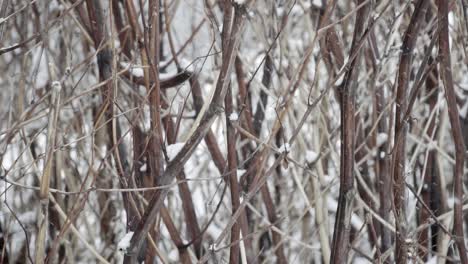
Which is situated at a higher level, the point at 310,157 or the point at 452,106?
the point at 452,106

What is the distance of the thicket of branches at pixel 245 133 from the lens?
1262 millimetres

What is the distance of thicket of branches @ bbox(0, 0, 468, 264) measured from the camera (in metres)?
1.26

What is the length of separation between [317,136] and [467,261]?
0.95m

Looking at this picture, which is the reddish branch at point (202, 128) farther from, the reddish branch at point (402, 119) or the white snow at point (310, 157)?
the white snow at point (310, 157)

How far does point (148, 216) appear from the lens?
49.6 inches

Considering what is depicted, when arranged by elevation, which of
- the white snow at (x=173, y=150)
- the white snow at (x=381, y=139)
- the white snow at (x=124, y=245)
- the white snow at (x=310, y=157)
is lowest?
the white snow at (x=124, y=245)

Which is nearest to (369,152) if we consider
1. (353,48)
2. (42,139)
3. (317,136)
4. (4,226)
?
(317,136)

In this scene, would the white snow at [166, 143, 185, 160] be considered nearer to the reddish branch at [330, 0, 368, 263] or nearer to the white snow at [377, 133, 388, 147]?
the reddish branch at [330, 0, 368, 263]

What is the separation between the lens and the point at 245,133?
1.35 meters

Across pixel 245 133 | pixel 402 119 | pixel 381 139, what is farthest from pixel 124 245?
pixel 381 139

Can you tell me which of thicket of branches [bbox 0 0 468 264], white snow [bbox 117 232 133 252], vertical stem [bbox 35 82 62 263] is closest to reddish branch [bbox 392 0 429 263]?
thicket of branches [bbox 0 0 468 264]

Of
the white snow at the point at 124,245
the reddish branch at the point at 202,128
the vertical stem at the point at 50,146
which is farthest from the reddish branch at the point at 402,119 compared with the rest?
the vertical stem at the point at 50,146

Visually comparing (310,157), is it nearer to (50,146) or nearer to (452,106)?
(452,106)

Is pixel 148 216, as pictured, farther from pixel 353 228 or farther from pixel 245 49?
pixel 245 49
